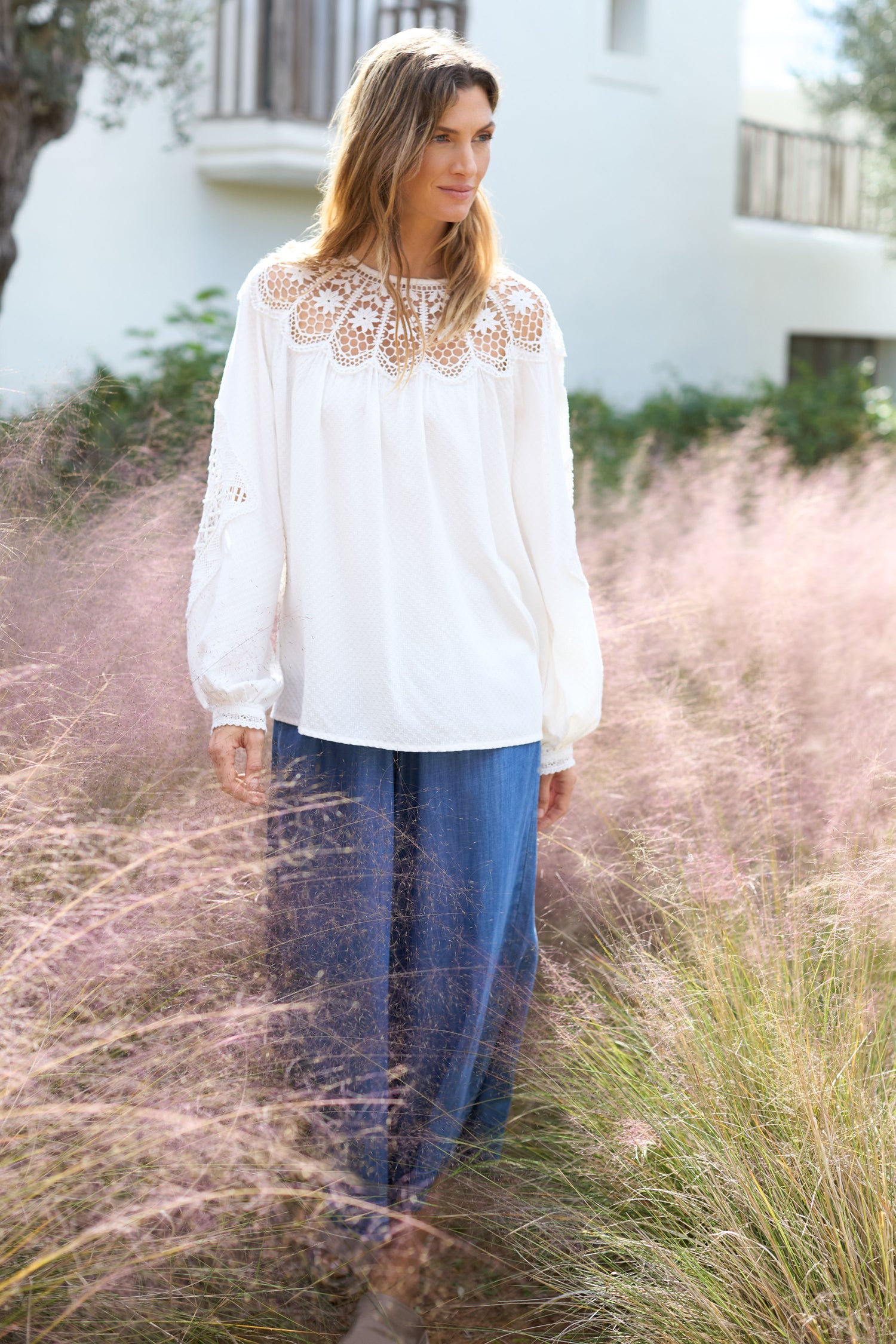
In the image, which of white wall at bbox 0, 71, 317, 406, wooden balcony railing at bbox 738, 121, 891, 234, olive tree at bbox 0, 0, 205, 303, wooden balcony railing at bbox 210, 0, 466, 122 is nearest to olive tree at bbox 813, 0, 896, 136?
wooden balcony railing at bbox 738, 121, 891, 234

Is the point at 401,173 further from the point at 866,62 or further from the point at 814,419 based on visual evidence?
the point at 866,62

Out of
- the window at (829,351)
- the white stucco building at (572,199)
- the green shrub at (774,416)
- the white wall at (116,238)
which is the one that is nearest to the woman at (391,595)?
the white stucco building at (572,199)

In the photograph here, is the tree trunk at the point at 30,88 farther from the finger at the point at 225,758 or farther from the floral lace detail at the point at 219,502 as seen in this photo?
the finger at the point at 225,758

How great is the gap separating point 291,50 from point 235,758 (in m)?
8.08

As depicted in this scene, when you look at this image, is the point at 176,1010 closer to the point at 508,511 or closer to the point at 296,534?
the point at 296,534

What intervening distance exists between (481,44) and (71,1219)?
976 centimetres

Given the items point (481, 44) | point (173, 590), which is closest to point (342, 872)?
point (173, 590)

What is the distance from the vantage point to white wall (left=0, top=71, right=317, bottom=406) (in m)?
8.08

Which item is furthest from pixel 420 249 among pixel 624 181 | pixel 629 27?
pixel 629 27

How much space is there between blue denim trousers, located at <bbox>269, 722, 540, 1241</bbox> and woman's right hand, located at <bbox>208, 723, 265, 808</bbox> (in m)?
0.04

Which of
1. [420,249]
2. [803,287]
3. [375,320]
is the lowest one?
[375,320]

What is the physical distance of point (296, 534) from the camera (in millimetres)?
2051

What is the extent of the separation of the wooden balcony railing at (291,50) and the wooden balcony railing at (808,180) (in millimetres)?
4201

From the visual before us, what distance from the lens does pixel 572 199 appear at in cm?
1061
